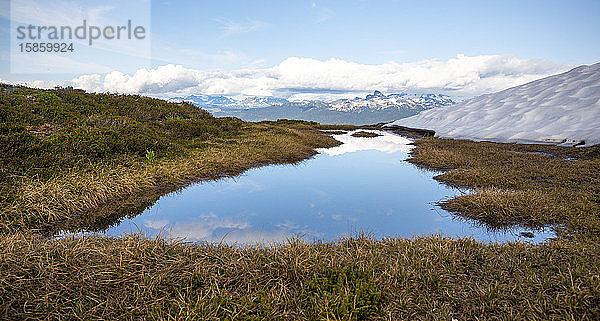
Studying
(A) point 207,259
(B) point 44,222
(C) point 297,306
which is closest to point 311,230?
(A) point 207,259

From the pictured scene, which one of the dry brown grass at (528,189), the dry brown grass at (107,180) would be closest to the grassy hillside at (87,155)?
the dry brown grass at (107,180)

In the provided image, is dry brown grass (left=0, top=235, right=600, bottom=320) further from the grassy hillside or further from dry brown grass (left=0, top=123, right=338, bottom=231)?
the grassy hillside

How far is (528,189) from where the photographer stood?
40.4 feet

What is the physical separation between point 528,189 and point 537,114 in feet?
85.7

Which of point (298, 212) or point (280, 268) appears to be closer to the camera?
point (280, 268)

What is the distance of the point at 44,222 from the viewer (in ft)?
28.0

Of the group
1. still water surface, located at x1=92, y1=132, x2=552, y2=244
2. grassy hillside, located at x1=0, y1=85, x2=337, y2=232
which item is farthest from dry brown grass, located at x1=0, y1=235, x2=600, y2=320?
grassy hillside, located at x1=0, y1=85, x2=337, y2=232

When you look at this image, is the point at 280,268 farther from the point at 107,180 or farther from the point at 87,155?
the point at 87,155

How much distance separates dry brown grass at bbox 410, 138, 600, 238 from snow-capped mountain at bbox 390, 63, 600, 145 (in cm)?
723

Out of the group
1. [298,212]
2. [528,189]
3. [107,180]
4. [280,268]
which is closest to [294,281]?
[280,268]

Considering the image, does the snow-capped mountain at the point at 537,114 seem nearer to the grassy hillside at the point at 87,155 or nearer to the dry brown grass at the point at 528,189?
the dry brown grass at the point at 528,189

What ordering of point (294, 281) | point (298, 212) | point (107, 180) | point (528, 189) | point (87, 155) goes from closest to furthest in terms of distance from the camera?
1. point (294, 281)
2. point (298, 212)
3. point (107, 180)
4. point (528, 189)
5. point (87, 155)

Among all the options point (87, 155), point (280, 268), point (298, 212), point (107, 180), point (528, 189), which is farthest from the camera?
point (87, 155)

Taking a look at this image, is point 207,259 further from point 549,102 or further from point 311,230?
point 549,102
